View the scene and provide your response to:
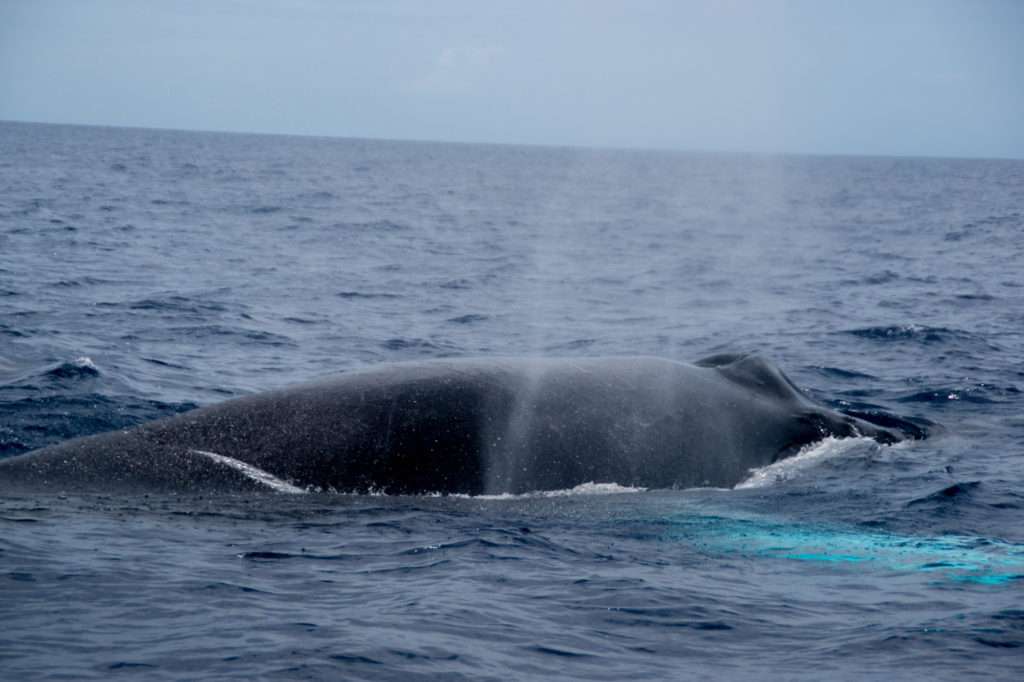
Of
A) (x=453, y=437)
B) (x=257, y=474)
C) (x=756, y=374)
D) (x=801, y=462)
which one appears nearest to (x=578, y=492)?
(x=453, y=437)

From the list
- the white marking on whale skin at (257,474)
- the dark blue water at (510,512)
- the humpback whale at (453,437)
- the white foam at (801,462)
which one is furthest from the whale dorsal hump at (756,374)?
the white marking on whale skin at (257,474)

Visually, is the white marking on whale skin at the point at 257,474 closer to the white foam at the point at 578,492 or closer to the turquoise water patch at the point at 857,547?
the white foam at the point at 578,492

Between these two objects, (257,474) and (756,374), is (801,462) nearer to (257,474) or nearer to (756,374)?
(756,374)

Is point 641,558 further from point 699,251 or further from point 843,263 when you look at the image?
point 699,251

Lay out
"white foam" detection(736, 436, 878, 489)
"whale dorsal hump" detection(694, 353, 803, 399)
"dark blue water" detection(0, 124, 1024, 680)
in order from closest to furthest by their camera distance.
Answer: "dark blue water" detection(0, 124, 1024, 680), "white foam" detection(736, 436, 878, 489), "whale dorsal hump" detection(694, 353, 803, 399)

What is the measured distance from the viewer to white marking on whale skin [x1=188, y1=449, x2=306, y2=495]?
356 inches

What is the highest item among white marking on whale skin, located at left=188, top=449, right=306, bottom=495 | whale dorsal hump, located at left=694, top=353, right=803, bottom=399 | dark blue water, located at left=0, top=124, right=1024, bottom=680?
whale dorsal hump, located at left=694, top=353, right=803, bottom=399

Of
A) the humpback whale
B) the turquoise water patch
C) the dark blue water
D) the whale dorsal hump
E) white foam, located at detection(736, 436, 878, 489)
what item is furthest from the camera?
the whale dorsal hump

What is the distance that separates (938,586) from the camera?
325 inches

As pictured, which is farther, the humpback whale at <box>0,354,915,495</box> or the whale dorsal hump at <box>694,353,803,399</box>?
the whale dorsal hump at <box>694,353,803,399</box>

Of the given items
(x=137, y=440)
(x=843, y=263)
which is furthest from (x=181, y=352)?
(x=843, y=263)

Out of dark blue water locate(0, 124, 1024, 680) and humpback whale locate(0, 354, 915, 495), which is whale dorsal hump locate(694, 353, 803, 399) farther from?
dark blue water locate(0, 124, 1024, 680)

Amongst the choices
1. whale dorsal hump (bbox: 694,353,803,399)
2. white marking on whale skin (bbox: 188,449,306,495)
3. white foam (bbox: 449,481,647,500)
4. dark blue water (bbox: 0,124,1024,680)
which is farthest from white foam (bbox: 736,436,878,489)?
white marking on whale skin (bbox: 188,449,306,495)

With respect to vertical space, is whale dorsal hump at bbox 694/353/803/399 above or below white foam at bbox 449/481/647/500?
above
